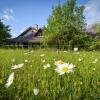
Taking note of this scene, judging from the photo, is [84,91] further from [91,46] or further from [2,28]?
[2,28]

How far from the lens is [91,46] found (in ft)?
107

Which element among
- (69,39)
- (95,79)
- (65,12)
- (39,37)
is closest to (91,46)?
(69,39)

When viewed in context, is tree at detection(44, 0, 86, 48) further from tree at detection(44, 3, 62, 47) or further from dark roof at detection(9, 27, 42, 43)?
dark roof at detection(9, 27, 42, 43)

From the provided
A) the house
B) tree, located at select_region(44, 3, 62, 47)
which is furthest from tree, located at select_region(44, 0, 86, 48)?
the house

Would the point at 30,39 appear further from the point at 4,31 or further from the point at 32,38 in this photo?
the point at 4,31

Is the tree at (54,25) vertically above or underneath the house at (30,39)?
above

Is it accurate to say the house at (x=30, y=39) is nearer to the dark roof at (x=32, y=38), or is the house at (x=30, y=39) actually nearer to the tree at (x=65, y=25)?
the dark roof at (x=32, y=38)

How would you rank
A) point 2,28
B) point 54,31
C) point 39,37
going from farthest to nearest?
point 39,37
point 2,28
point 54,31

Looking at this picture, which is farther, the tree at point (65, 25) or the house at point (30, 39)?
the house at point (30, 39)

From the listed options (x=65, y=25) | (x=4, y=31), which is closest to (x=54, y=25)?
(x=65, y=25)

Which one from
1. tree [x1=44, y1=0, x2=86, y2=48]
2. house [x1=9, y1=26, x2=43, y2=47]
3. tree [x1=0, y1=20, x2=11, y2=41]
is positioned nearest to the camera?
tree [x1=44, y1=0, x2=86, y2=48]

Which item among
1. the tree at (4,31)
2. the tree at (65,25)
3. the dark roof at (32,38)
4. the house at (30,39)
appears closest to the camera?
the tree at (65,25)

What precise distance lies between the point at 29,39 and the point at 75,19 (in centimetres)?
1067

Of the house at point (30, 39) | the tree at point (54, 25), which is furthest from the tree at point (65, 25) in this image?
the house at point (30, 39)
